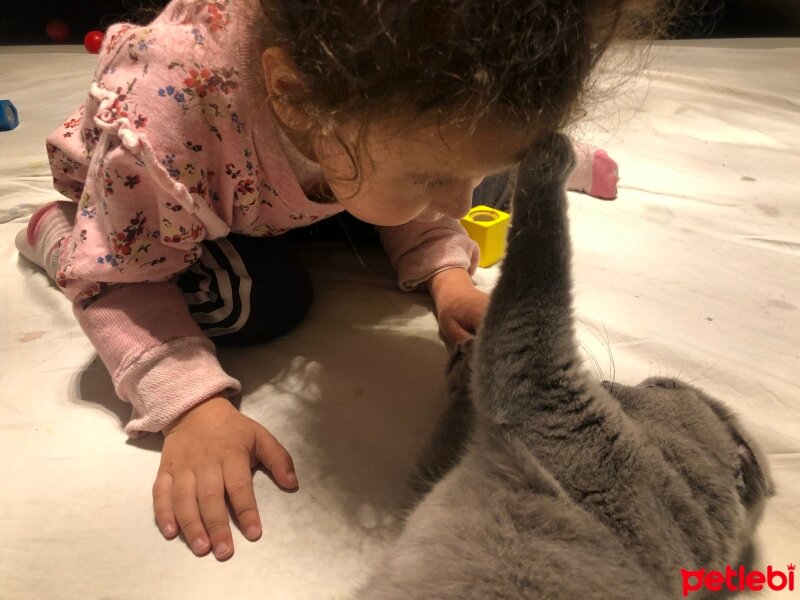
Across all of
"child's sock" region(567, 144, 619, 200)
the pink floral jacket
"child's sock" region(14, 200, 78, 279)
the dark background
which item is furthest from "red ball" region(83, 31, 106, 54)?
"child's sock" region(567, 144, 619, 200)

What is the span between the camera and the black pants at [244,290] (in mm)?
604

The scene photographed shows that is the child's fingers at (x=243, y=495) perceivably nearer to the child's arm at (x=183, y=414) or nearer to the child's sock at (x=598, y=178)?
the child's arm at (x=183, y=414)

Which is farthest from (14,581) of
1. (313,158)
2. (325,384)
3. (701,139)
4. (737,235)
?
(701,139)

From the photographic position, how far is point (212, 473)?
0.47m

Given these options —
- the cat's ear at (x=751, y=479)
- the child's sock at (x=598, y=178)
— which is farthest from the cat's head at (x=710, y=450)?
the child's sock at (x=598, y=178)

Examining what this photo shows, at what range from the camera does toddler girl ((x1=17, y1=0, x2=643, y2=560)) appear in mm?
344

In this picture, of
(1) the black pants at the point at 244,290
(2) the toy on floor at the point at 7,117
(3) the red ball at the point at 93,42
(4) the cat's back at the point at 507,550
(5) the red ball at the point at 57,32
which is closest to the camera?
(4) the cat's back at the point at 507,550

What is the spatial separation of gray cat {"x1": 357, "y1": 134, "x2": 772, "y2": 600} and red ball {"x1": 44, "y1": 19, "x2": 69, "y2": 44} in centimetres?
197

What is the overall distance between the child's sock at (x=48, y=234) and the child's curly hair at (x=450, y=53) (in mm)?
406

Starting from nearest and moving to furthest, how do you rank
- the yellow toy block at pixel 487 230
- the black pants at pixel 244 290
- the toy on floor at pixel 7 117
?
the black pants at pixel 244 290 < the yellow toy block at pixel 487 230 < the toy on floor at pixel 7 117

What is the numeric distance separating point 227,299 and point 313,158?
17cm

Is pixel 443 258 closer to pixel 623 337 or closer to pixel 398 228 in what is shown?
pixel 398 228

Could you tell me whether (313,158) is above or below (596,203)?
above

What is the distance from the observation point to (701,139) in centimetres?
109
